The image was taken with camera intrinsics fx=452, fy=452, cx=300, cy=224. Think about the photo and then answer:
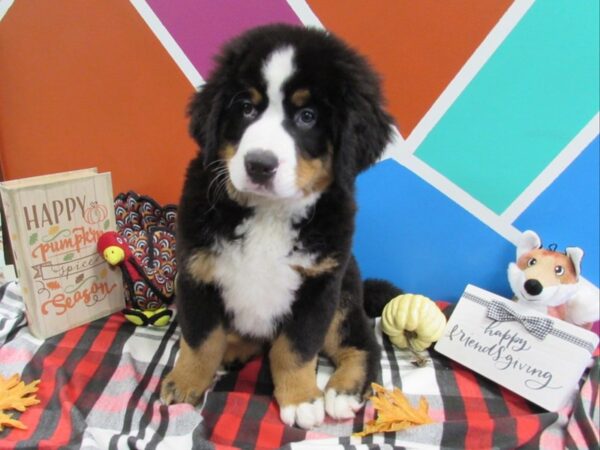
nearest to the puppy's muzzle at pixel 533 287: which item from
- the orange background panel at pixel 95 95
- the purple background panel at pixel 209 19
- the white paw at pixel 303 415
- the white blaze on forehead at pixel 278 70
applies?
the white paw at pixel 303 415

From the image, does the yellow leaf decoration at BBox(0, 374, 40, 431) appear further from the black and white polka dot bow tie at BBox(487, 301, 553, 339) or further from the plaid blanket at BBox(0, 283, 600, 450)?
the black and white polka dot bow tie at BBox(487, 301, 553, 339)

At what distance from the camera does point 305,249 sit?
1.26 metres

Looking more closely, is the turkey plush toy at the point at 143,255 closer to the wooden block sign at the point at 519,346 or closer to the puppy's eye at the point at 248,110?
the puppy's eye at the point at 248,110

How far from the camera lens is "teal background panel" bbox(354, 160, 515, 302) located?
183 cm

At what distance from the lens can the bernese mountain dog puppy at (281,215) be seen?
3.58 ft

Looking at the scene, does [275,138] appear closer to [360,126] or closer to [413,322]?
[360,126]

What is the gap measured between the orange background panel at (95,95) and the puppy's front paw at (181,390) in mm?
992

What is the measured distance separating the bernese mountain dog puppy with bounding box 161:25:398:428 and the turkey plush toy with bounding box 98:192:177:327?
416 millimetres

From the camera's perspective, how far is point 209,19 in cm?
181

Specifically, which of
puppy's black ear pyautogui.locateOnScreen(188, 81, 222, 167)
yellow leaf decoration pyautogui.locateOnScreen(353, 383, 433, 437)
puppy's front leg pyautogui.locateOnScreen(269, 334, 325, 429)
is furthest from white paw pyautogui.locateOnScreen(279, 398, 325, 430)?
puppy's black ear pyautogui.locateOnScreen(188, 81, 222, 167)

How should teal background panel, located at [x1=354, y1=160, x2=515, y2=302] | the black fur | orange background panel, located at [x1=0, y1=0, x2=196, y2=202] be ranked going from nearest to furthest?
the black fur < teal background panel, located at [x1=354, y1=160, x2=515, y2=302] < orange background panel, located at [x1=0, y1=0, x2=196, y2=202]

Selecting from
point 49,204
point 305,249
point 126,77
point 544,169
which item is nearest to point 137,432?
point 305,249

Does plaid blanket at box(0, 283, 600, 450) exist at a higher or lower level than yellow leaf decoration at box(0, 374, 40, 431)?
higher

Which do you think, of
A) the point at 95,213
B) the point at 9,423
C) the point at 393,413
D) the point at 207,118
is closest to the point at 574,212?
the point at 393,413
